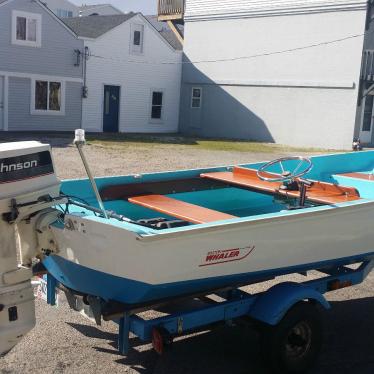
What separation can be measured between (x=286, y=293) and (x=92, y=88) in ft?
74.4

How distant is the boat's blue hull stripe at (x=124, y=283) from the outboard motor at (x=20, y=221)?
35 centimetres

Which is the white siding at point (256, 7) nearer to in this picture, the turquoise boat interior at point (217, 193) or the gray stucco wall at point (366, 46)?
the gray stucco wall at point (366, 46)

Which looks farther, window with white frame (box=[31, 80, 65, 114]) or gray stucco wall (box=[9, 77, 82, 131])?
window with white frame (box=[31, 80, 65, 114])

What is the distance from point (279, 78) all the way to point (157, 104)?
6192 millimetres

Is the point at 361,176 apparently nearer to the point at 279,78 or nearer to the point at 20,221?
the point at 20,221

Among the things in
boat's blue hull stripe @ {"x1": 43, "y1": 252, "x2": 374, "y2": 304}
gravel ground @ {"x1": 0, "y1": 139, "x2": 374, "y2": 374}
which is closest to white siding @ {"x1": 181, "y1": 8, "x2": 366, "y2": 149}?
gravel ground @ {"x1": 0, "y1": 139, "x2": 374, "y2": 374}

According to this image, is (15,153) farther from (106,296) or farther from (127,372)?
(127,372)

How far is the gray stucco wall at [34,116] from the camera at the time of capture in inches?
938

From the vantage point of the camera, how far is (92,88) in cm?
2623

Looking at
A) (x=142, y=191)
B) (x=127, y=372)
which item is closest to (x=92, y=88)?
(x=142, y=191)

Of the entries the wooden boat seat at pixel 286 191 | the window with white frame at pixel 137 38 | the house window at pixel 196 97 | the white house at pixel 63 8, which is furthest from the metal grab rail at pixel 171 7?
the white house at pixel 63 8

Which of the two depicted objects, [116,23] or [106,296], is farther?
[116,23]

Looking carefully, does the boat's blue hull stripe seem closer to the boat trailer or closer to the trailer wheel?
the boat trailer

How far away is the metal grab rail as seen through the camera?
3056 cm
